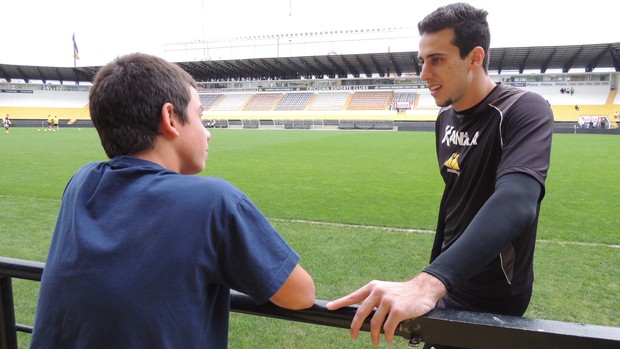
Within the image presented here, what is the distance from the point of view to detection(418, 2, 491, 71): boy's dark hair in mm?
1790

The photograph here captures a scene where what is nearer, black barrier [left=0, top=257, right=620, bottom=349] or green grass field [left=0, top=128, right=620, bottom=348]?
black barrier [left=0, top=257, right=620, bottom=349]

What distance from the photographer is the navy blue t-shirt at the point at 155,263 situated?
988mm

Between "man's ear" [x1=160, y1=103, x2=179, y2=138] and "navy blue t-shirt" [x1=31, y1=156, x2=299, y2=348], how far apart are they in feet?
0.53

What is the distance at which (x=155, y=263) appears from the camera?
988 millimetres

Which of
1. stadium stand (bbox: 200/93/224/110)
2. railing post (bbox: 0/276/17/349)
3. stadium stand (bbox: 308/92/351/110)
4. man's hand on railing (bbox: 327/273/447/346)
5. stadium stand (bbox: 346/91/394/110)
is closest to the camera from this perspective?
man's hand on railing (bbox: 327/273/447/346)

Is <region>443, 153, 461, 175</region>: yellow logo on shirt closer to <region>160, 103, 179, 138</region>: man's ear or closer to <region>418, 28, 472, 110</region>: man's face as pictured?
<region>418, 28, 472, 110</region>: man's face

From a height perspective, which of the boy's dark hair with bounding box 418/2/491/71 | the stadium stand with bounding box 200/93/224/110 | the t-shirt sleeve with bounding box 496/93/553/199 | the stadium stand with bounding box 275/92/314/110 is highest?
the boy's dark hair with bounding box 418/2/491/71

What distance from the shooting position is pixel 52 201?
29.8 ft

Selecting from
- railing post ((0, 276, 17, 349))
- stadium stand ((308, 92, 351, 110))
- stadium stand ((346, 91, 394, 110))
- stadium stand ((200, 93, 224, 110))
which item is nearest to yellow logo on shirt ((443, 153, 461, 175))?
railing post ((0, 276, 17, 349))

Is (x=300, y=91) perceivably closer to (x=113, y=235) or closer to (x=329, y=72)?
(x=329, y=72)

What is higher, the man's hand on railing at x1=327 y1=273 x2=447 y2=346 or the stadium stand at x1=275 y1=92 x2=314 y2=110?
the man's hand on railing at x1=327 y1=273 x2=447 y2=346

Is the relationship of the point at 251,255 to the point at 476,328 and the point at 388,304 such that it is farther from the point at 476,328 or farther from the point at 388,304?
the point at 476,328

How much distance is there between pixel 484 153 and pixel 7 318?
6.39 ft

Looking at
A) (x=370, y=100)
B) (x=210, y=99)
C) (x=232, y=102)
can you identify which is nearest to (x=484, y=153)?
(x=370, y=100)
